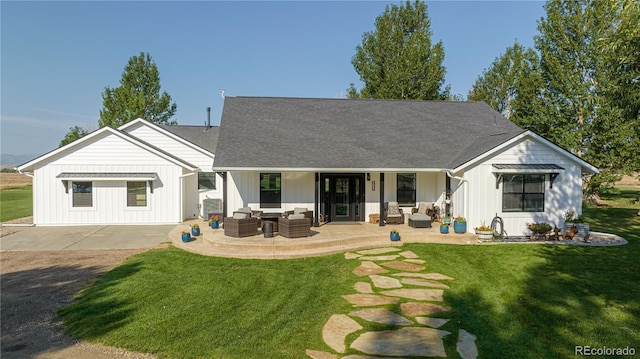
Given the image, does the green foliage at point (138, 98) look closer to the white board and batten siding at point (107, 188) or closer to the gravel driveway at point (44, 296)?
the white board and batten siding at point (107, 188)

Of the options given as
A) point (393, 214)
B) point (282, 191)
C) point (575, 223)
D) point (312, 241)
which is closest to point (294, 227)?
point (312, 241)

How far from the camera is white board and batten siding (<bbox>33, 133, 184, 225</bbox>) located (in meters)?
16.0

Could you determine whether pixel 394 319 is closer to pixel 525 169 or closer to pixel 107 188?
pixel 525 169

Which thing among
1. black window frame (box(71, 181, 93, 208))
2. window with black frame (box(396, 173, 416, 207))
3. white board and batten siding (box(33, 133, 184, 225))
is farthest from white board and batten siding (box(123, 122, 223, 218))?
window with black frame (box(396, 173, 416, 207))

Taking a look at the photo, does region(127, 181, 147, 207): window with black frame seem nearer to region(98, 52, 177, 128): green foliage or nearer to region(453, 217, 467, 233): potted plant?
region(453, 217, 467, 233): potted plant

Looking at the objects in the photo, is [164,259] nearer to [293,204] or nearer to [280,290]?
[280,290]

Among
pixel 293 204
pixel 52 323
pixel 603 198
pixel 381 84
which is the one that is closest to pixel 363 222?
pixel 293 204

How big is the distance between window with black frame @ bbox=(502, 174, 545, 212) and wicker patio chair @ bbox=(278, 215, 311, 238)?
7.49 m

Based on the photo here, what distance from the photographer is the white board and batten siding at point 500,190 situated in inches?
510

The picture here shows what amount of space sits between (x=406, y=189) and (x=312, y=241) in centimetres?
630

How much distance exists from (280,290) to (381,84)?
30.0 m

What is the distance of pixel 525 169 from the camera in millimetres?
12625

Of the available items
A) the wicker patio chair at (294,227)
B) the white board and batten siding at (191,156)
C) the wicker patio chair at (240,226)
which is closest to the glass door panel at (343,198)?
the wicker patio chair at (294,227)

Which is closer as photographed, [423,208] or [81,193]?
[423,208]
